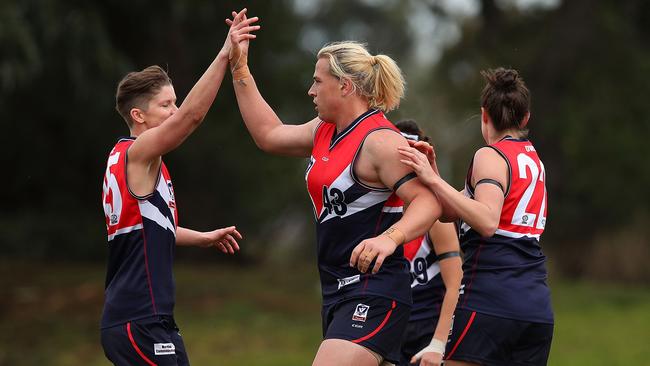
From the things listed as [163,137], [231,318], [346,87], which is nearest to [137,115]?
[163,137]

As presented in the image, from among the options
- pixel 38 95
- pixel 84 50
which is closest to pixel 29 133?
pixel 38 95

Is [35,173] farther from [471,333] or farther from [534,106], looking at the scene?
[471,333]

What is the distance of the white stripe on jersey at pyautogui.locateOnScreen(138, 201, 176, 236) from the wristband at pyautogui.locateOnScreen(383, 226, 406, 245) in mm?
1193

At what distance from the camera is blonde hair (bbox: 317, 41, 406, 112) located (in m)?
5.36

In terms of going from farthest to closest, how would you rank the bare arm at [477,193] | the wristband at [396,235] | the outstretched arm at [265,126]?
the outstretched arm at [265,126] < the bare arm at [477,193] < the wristband at [396,235]

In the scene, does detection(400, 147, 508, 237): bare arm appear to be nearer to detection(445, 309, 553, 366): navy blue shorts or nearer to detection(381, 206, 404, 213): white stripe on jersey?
detection(381, 206, 404, 213): white stripe on jersey

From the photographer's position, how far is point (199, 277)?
16.5 meters

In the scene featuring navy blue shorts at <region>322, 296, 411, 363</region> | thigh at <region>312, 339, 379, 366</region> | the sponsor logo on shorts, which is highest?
the sponsor logo on shorts

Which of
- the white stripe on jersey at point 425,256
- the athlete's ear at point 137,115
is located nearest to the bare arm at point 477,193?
the white stripe on jersey at point 425,256

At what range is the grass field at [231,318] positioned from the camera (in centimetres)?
1245

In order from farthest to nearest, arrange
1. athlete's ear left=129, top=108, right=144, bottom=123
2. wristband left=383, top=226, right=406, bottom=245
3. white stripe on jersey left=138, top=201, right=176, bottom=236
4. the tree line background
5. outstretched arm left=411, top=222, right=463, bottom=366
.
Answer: the tree line background < outstretched arm left=411, top=222, right=463, bottom=366 < athlete's ear left=129, top=108, right=144, bottom=123 < white stripe on jersey left=138, top=201, right=176, bottom=236 < wristband left=383, top=226, right=406, bottom=245

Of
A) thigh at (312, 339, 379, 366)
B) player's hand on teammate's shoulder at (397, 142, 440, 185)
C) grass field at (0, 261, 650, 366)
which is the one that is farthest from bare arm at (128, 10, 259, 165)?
→ grass field at (0, 261, 650, 366)

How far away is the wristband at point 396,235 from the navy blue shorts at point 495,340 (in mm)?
721

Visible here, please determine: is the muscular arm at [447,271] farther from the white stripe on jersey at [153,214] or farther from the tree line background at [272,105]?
the tree line background at [272,105]
